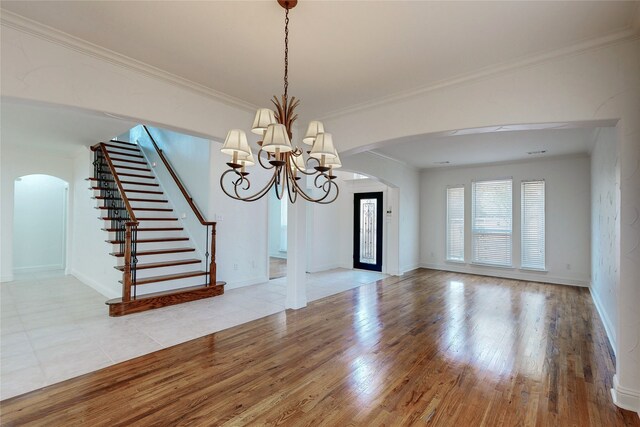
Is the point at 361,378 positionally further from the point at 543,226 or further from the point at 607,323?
the point at 543,226

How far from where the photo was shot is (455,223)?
7.71 m

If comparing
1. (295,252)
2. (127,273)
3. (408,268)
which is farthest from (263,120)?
(408,268)

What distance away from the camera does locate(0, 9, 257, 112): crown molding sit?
222cm

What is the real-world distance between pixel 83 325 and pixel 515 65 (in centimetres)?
549

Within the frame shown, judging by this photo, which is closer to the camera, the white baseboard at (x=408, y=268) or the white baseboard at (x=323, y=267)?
the white baseboard at (x=408, y=268)

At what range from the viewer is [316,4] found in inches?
79.9

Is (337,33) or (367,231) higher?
(337,33)

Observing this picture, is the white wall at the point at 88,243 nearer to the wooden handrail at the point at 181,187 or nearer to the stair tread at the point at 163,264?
the stair tread at the point at 163,264

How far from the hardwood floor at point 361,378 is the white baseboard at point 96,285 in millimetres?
2565

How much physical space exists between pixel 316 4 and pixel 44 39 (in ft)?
7.20

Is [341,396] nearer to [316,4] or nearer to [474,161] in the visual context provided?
[316,4]

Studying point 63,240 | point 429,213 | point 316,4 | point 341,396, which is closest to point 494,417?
point 341,396

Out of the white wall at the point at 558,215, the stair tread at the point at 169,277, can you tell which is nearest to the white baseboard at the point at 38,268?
the stair tread at the point at 169,277

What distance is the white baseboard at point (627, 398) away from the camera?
2205 millimetres
